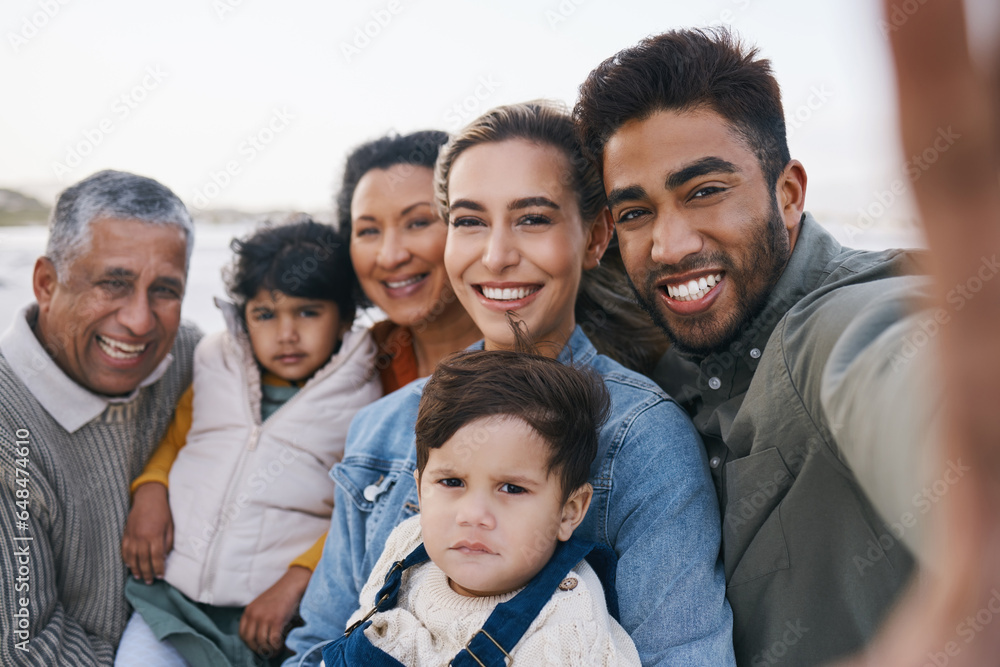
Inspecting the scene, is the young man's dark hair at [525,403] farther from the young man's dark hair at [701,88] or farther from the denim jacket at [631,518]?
the young man's dark hair at [701,88]

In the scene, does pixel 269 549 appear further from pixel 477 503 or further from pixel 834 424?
pixel 834 424

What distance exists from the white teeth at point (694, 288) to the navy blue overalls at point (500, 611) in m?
0.66

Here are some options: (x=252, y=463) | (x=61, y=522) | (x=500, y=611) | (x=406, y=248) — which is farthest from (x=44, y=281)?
(x=500, y=611)

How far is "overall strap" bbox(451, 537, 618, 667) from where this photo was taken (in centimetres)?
141

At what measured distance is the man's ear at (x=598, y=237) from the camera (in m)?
2.21

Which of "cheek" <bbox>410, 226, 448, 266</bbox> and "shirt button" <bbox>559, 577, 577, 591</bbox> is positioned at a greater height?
"cheek" <bbox>410, 226, 448, 266</bbox>

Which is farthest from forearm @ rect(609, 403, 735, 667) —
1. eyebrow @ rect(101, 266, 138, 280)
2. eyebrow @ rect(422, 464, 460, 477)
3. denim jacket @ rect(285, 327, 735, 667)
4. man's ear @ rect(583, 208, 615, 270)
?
eyebrow @ rect(101, 266, 138, 280)

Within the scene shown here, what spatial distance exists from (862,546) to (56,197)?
2.75 m

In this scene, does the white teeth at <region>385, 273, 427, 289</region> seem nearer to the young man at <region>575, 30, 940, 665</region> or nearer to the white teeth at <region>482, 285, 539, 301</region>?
the white teeth at <region>482, 285, 539, 301</region>

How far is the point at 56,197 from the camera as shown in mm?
2547

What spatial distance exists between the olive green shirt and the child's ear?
1.06ft

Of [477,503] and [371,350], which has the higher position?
[371,350]

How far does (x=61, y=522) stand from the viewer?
2.36m

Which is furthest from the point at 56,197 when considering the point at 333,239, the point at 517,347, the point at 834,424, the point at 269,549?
the point at 834,424
